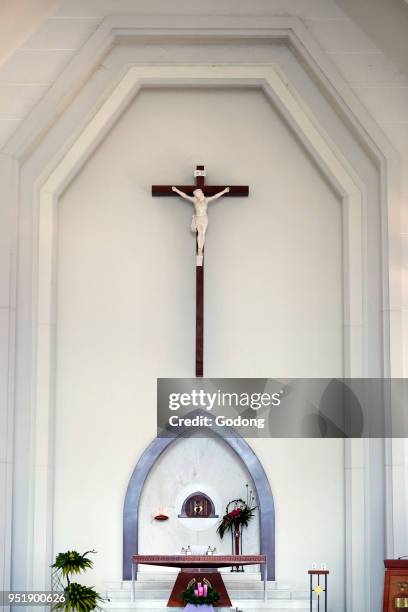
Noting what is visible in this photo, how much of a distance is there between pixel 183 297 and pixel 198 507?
1.57 metres

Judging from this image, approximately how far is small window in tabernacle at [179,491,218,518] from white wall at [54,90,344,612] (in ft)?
1.57

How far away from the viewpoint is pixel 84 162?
9.99 m

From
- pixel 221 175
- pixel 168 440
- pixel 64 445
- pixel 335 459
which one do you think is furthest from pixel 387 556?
pixel 221 175

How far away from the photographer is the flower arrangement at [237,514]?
31.4 ft

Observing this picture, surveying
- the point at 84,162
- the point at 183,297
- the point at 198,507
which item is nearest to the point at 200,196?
the point at 183,297

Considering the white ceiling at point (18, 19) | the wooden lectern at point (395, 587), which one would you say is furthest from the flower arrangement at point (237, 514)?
the white ceiling at point (18, 19)

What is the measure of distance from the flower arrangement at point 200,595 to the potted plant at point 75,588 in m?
0.59

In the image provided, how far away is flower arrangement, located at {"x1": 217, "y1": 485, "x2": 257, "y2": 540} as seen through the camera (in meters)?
9.57

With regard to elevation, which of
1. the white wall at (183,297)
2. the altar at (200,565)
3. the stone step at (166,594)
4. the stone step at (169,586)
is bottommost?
the stone step at (166,594)

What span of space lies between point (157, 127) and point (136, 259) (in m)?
1.05

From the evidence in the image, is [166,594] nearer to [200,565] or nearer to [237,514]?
[200,565]

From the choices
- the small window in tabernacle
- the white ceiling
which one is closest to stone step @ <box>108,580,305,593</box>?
the small window in tabernacle

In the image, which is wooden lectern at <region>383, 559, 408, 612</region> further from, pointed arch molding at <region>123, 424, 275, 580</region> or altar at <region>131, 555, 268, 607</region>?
pointed arch molding at <region>123, 424, 275, 580</region>

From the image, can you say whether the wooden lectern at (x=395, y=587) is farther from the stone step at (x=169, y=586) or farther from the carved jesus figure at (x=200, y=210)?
the carved jesus figure at (x=200, y=210)
